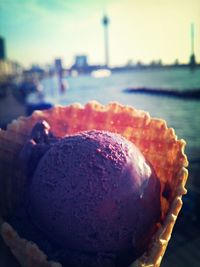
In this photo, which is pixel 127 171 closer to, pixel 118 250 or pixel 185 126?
pixel 118 250

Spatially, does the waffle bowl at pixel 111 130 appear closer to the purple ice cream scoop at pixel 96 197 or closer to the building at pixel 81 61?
→ the purple ice cream scoop at pixel 96 197

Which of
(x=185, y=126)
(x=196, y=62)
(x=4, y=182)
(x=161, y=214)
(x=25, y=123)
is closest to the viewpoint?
(x=161, y=214)

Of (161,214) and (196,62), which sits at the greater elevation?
(196,62)

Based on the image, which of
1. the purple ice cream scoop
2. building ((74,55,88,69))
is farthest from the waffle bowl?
building ((74,55,88,69))

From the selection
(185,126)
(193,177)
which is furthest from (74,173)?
(185,126)

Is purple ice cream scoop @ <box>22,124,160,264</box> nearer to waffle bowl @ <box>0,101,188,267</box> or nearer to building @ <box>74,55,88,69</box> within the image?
waffle bowl @ <box>0,101,188,267</box>

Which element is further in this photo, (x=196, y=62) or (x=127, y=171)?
(x=196, y=62)

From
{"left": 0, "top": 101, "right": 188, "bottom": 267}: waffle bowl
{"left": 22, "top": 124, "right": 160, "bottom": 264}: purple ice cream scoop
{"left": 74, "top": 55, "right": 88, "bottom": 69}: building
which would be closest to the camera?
{"left": 22, "top": 124, "right": 160, "bottom": 264}: purple ice cream scoop

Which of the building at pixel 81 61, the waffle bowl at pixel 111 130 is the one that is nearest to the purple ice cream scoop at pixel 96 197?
the waffle bowl at pixel 111 130
